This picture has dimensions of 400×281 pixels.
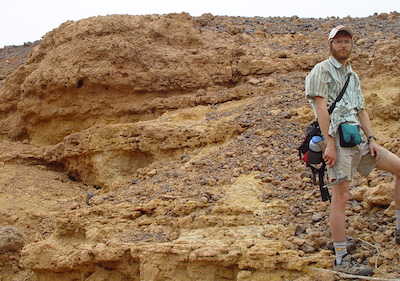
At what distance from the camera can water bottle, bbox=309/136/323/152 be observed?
4141 millimetres

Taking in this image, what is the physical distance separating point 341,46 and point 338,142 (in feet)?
2.73

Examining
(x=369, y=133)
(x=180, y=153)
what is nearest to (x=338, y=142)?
(x=369, y=133)

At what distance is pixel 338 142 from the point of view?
402 cm

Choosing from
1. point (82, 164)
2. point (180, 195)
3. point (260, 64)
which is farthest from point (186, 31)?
point (180, 195)

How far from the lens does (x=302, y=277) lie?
13.9 ft

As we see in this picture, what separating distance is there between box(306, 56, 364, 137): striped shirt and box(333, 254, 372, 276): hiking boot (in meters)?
1.05

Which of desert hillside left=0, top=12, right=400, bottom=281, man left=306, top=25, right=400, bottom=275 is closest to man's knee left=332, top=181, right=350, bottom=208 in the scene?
man left=306, top=25, right=400, bottom=275

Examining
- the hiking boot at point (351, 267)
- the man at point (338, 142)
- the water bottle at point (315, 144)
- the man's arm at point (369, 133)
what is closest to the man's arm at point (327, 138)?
the man at point (338, 142)

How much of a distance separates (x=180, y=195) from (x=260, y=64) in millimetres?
4898

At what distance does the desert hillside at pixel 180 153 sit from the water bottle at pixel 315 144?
2.98 feet

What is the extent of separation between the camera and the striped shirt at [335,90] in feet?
13.3

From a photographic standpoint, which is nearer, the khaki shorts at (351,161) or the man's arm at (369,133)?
the khaki shorts at (351,161)

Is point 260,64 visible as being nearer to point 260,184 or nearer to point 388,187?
point 260,184

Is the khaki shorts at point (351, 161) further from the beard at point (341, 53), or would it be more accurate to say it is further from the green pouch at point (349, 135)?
the beard at point (341, 53)
